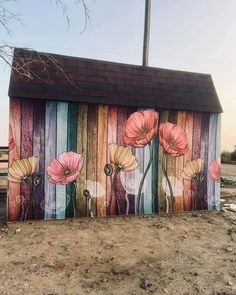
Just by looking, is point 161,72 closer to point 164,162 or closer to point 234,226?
point 164,162

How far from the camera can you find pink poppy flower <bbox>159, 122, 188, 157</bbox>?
9102mm

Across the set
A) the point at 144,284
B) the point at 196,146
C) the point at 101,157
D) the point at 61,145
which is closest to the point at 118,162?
the point at 101,157

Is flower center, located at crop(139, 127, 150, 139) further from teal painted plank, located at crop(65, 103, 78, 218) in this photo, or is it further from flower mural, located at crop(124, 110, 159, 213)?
teal painted plank, located at crop(65, 103, 78, 218)

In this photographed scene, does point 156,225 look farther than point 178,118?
No

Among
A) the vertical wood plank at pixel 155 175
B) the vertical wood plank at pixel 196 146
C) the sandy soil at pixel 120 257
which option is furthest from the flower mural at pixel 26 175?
the vertical wood plank at pixel 196 146

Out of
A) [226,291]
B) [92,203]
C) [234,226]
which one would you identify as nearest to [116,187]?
[92,203]

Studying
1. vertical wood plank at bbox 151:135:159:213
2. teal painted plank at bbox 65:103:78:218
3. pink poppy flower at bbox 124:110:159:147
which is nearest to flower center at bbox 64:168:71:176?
teal painted plank at bbox 65:103:78:218

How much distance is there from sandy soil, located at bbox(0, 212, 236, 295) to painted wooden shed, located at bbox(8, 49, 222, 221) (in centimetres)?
57

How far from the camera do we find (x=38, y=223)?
25.7ft

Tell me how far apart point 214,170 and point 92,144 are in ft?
10.9

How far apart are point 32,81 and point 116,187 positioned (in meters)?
2.93

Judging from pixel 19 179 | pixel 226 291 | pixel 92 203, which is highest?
pixel 19 179

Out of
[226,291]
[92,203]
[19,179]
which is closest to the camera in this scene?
[226,291]

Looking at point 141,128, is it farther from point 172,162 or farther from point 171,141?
point 172,162
